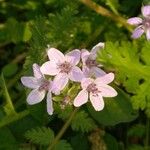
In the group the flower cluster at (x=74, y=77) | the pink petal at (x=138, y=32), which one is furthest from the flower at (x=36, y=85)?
the pink petal at (x=138, y=32)

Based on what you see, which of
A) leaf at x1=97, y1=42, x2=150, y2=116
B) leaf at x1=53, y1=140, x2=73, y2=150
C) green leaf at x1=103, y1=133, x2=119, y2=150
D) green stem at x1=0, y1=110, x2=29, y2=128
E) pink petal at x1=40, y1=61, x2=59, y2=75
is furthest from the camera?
green leaf at x1=103, y1=133, x2=119, y2=150

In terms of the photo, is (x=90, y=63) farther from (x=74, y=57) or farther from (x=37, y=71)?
(x=37, y=71)

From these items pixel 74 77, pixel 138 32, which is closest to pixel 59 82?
pixel 74 77

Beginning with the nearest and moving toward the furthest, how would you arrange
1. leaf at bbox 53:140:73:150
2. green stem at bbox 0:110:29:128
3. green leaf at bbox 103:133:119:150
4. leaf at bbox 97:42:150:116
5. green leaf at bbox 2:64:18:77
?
leaf at bbox 97:42:150:116 < leaf at bbox 53:140:73:150 < green stem at bbox 0:110:29:128 < green leaf at bbox 103:133:119:150 < green leaf at bbox 2:64:18:77

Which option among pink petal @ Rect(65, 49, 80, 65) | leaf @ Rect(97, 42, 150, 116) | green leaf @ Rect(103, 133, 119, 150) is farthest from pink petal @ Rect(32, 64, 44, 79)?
green leaf @ Rect(103, 133, 119, 150)

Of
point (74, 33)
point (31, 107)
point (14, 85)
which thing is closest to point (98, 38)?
point (74, 33)

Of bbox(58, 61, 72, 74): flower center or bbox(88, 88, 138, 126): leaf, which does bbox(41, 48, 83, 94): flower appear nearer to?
bbox(58, 61, 72, 74): flower center
